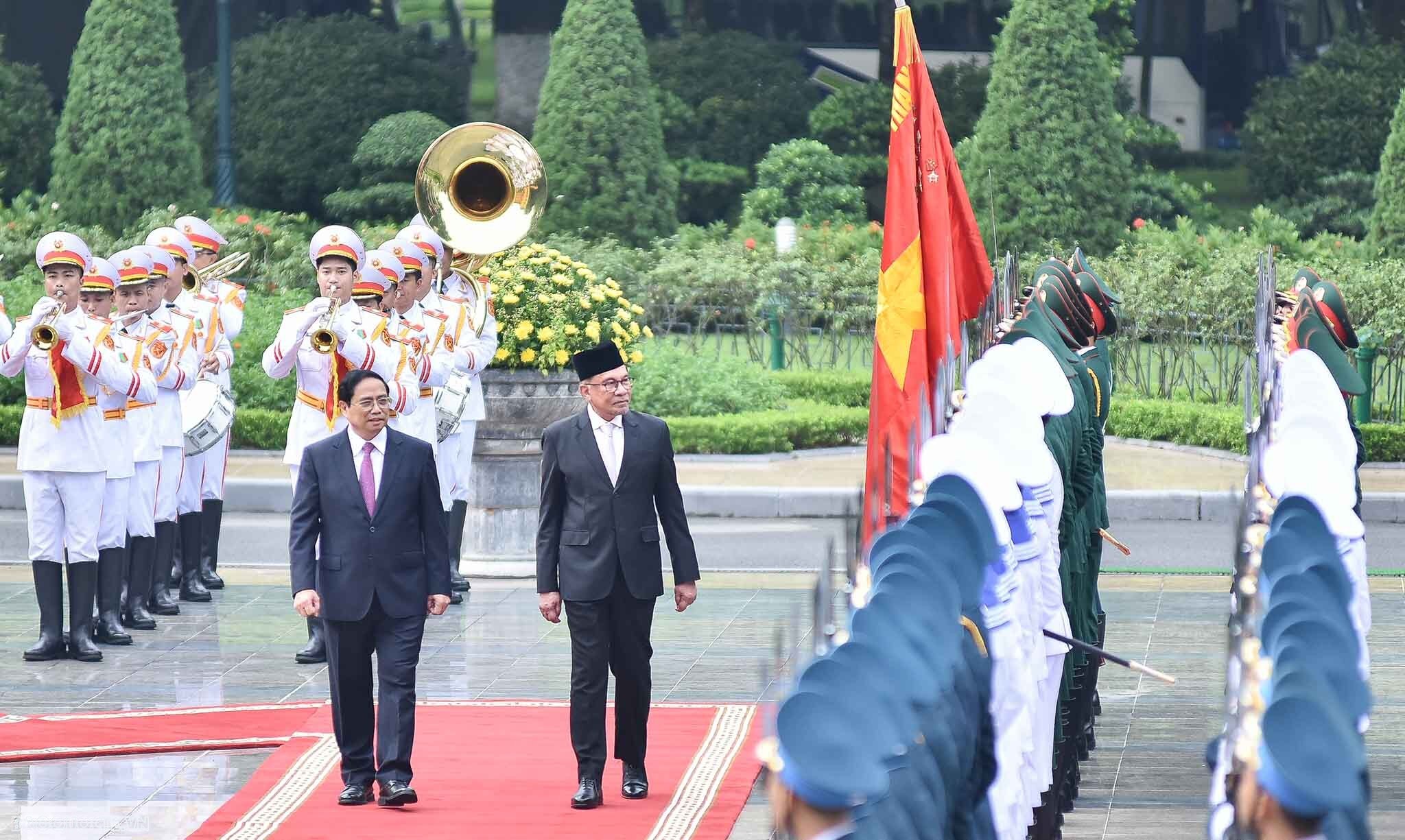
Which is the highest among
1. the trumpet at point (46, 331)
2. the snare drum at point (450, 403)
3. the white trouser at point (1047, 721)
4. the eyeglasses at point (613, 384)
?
the eyeglasses at point (613, 384)

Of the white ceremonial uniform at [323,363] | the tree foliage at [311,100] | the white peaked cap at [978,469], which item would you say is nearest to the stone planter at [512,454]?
the white ceremonial uniform at [323,363]

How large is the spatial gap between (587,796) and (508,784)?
46 cm

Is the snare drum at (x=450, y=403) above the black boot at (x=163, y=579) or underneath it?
above

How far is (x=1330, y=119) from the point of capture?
29000 millimetres

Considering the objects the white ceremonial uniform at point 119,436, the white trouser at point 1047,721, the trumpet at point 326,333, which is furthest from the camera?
the white ceremonial uniform at point 119,436

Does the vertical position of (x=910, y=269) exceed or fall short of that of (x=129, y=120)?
it falls short

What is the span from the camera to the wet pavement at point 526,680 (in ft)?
26.3

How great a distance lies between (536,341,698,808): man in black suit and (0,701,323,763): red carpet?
1.60 meters

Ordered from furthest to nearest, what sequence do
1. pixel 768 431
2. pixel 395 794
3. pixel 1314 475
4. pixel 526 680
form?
1. pixel 768 431
2. pixel 526 680
3. pixel 395 794
4. pixel 1314 475

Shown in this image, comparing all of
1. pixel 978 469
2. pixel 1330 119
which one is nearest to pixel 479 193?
pixel 978 469

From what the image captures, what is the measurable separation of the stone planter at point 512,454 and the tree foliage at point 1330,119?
18.4m

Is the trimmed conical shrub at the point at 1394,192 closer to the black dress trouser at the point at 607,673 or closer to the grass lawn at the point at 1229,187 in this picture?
the grass lawn at the point at 1229,187

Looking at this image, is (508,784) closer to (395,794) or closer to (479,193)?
(395,794)

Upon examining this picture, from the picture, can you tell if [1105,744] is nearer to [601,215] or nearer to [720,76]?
[601,215]
